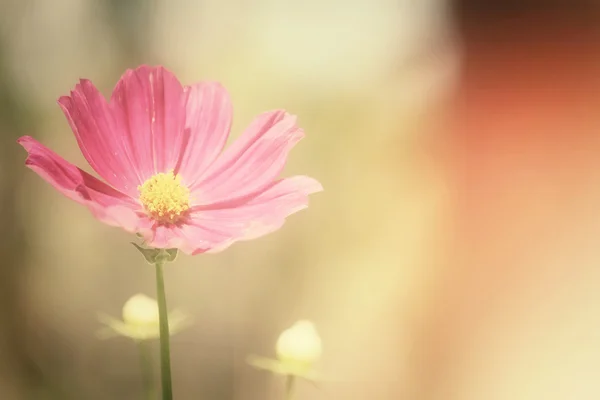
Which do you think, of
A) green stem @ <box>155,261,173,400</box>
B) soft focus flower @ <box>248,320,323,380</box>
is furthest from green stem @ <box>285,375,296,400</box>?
green stem @ <box>155,261,173,400</box>

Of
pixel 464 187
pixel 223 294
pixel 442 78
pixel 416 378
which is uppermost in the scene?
pixel 442 78

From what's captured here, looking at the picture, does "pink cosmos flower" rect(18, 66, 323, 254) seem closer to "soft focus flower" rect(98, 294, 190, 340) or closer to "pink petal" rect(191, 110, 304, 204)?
"pink petal" rect(191, 110, 304, 204)

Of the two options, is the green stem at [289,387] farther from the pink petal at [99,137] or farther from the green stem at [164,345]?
the pink petal at [99,137]

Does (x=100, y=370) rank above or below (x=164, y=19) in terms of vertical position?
below

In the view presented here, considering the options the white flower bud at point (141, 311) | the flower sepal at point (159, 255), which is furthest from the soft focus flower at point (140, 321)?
the flower sepal at point (159, 255)

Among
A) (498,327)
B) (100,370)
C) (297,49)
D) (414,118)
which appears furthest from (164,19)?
(498,327)

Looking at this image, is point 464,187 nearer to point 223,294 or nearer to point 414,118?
point 414,118

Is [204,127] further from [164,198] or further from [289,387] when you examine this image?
[289,387]

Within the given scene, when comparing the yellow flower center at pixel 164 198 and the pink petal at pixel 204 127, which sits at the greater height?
the pink petal at pixel 204 127
